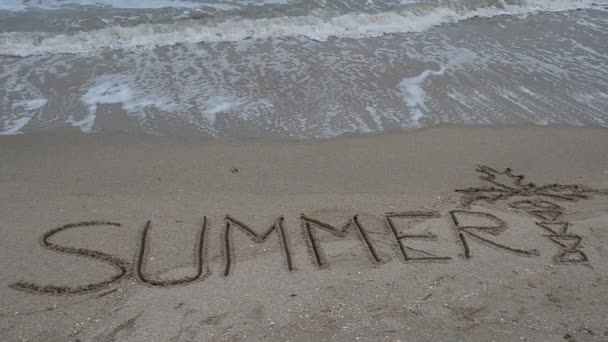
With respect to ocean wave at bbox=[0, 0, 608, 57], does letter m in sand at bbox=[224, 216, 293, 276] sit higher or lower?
lower

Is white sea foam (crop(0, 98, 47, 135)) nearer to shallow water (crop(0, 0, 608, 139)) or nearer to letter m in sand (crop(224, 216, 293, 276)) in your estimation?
shallow water (crop(0, 0, 608, 139))

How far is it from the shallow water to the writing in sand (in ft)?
4.25

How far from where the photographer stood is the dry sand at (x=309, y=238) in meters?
Answer: 2.82

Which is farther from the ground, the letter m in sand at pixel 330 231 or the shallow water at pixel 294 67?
the shallow water at pixel 294 67

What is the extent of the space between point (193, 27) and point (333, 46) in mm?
1862

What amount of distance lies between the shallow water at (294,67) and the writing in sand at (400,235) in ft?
4.25

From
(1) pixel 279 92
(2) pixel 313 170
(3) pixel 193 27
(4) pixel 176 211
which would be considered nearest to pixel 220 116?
(1) pixel 279 92

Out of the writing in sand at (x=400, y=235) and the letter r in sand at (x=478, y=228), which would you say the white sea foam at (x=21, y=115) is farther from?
the letter r in sand at (x=478, y=228)

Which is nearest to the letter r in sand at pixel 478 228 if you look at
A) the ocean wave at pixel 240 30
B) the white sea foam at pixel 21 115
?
the white sea foam at pixel 21 115

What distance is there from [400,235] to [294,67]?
3.11 meters

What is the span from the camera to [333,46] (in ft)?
22.8

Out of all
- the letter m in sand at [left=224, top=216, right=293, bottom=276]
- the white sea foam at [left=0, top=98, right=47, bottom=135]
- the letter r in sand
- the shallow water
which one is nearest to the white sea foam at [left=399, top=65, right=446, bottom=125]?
the shallow water

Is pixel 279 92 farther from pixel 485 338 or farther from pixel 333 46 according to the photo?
pixel 485 338

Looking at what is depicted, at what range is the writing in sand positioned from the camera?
317cm
